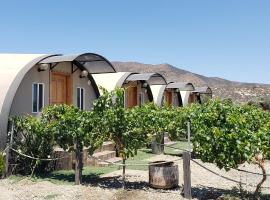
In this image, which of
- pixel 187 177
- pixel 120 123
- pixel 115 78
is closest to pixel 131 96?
pixel 115 78

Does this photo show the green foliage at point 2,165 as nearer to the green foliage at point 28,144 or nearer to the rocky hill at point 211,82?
the green foliage at point 28,144

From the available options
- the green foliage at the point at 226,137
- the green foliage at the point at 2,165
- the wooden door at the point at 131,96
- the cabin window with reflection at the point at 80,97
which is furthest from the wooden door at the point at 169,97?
the green foliage at the point at 226,137

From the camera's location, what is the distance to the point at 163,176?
32.6ft

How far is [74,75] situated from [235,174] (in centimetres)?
784

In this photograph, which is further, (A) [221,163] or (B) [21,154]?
(B) [21,154]

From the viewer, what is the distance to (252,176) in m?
12.4

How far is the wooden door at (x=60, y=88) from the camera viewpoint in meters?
15.4

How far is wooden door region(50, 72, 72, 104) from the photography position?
1540cm

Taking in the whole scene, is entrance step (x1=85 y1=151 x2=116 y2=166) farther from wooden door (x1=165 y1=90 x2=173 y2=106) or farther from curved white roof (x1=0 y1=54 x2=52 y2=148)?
wooden door (x1=165 y1=90 x2=173 y2=106)

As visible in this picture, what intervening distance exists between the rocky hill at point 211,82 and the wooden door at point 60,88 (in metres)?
33.5

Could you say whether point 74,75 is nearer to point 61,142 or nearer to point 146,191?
point 61,142

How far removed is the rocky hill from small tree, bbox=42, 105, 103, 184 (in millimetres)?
38057

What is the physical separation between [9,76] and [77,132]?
3.66m

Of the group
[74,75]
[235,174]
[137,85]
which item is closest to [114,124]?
[235,174]
